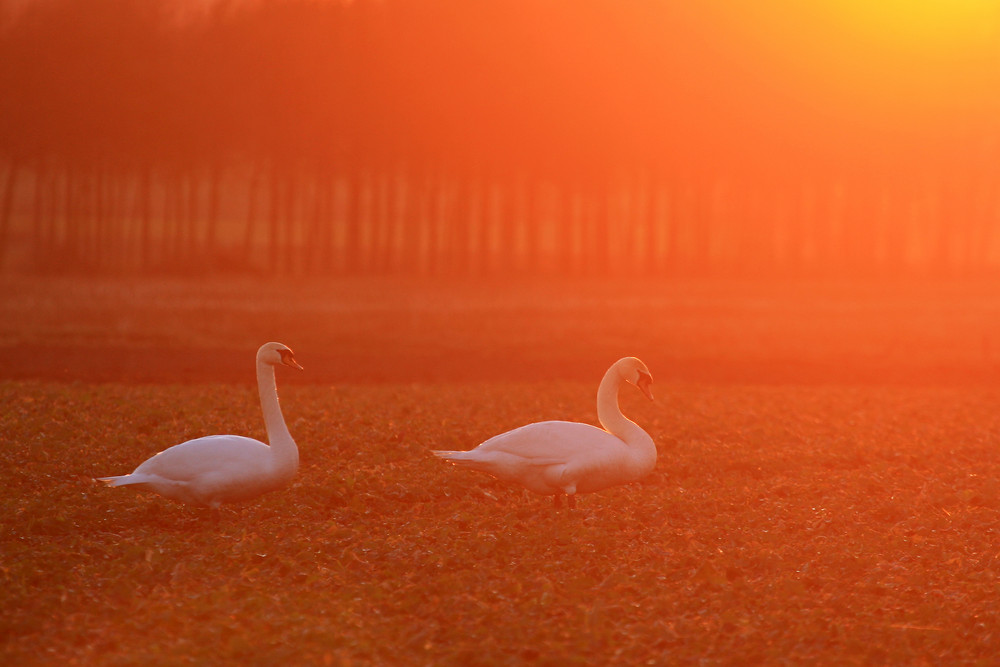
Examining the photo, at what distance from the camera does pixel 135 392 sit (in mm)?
20109

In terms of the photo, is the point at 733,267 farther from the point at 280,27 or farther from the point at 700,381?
the point at 700,381

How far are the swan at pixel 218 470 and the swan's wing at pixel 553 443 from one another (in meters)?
1.88

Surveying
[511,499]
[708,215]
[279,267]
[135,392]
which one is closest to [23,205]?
[279,267]

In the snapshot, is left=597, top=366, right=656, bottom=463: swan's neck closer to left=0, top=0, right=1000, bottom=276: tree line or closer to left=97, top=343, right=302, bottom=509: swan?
left=97, top=343, right=302, bottom=509: swan

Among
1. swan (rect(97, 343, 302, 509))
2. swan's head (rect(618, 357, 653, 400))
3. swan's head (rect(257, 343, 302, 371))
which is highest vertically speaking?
swan's head (rect(257, 343, 302, 371))

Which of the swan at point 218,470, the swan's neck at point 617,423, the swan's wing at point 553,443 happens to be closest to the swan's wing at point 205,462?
the swan at point 218,470

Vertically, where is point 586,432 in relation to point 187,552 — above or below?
above

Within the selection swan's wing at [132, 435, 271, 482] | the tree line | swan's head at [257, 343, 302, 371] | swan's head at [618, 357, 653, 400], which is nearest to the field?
swan's wing at [132, 435, 271, 482]

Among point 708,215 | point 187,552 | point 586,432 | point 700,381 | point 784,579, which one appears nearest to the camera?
point 784,579

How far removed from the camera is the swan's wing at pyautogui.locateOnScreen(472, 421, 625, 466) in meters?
11.2

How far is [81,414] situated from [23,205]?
11921 cm

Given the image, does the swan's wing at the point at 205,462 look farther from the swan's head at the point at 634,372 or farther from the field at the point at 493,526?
the swan's head at the point at 634,372

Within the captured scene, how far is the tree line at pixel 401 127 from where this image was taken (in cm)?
5516

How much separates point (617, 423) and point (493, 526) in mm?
1661
